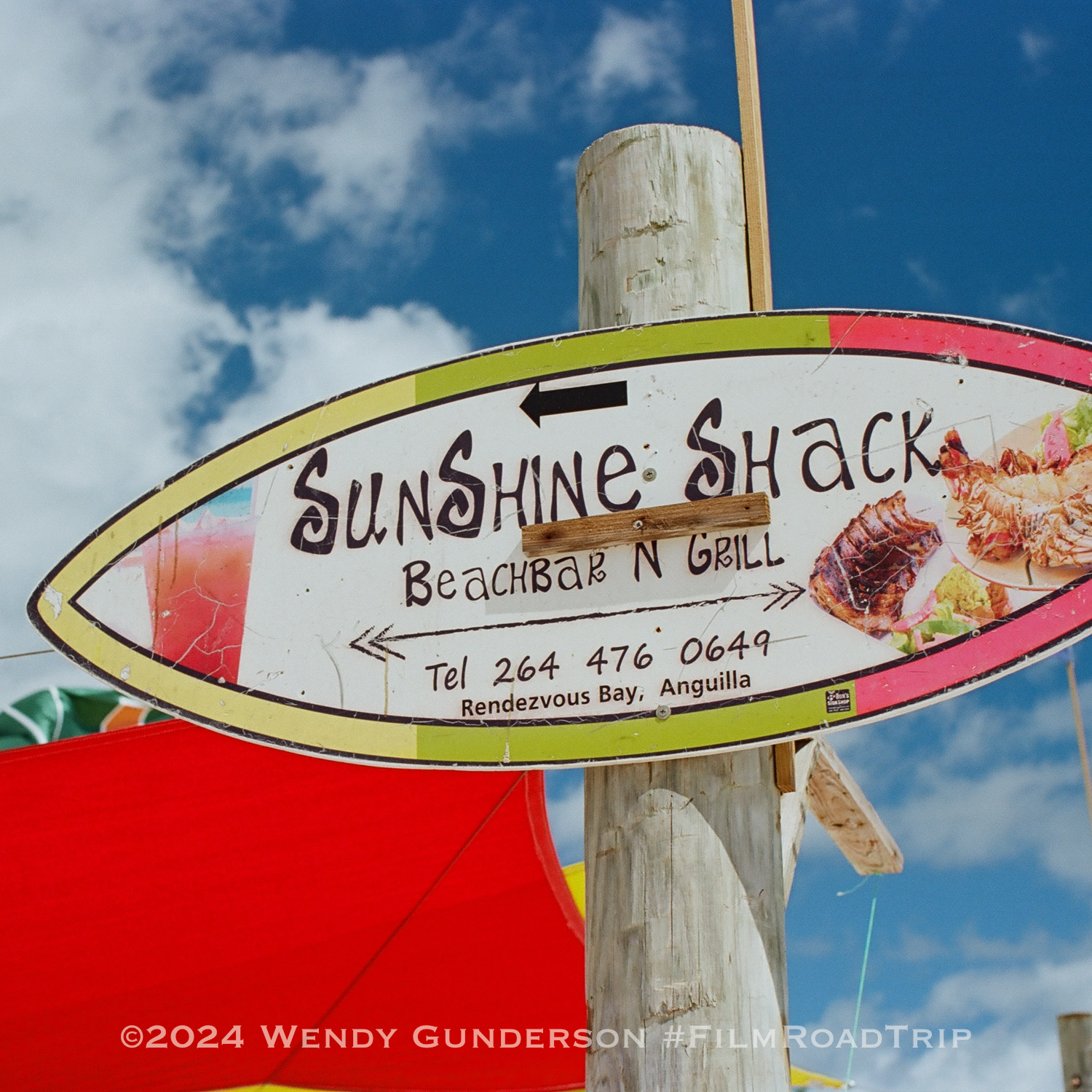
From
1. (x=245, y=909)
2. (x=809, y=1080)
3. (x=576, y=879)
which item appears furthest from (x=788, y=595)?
(x=809, y=1080)

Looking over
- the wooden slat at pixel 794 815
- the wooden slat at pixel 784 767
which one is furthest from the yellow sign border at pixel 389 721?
the wooden slat at pixel 794 815

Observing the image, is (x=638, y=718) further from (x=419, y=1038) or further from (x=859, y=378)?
(x=419, y=1038)

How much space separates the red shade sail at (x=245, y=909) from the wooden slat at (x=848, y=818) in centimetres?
99

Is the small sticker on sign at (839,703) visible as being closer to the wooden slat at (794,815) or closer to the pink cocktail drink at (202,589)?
the wooden slat at (794,815)

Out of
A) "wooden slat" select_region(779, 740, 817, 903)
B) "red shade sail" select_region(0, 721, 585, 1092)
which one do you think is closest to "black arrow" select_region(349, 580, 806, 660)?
"wooden slat" select_region(779, 740, 817, 903)

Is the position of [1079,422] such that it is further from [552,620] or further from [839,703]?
[552,620]

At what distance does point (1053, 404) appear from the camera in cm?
223

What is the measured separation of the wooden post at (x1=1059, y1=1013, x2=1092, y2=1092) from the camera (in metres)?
3.61

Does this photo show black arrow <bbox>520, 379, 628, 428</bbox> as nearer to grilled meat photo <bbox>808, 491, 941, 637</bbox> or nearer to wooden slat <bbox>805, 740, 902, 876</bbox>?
grilled meat photo <bbox>808, 491, 941, 637</bbox>

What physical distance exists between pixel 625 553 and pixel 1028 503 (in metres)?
0.71

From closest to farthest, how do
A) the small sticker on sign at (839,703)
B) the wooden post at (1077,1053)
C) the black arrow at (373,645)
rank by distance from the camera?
1. the small sticker on sign at (839,703)
2. the black arrow at (373,645)
3. the wooden post at (1077,1053)

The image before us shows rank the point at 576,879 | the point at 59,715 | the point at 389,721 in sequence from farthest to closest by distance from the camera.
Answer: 1. the point at 59,715
2. the point at 576,879
3. the point at 389,721

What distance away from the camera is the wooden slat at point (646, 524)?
7.43 feet

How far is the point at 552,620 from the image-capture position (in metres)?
2.34
